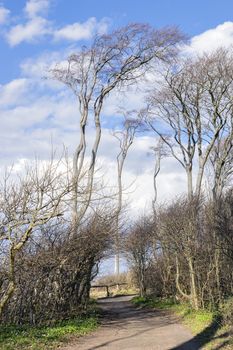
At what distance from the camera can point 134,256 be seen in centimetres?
3231

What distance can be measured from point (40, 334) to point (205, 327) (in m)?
5.04

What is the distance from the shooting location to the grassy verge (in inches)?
491

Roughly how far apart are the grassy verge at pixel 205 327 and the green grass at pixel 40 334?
3.47 m

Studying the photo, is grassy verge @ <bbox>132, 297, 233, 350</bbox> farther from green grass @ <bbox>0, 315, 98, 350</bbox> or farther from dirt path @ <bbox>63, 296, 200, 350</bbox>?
green grass @ <bbox>0, 315, 98, 350</bbox>

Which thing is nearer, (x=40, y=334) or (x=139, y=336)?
(x=40, y=334)

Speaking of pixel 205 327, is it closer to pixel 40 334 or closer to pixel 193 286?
pixel 40 334

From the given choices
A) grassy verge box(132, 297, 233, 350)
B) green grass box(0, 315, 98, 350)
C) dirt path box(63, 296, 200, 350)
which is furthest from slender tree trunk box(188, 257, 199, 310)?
green grass box(0, 315, 98, 350)

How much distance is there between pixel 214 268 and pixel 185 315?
221 cm

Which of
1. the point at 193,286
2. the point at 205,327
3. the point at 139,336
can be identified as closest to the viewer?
the point at 139,336

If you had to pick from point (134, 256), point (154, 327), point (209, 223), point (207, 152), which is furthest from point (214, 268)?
point (134, 256)

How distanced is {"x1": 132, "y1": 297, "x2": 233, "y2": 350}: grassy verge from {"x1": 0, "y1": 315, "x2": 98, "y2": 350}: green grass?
3.47 meters

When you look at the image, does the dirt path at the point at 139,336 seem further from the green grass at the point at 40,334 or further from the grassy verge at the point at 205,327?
the green grass at the point at 40,334

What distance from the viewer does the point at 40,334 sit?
46.0 ft

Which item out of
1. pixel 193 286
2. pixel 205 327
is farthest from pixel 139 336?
pixel 193 286
